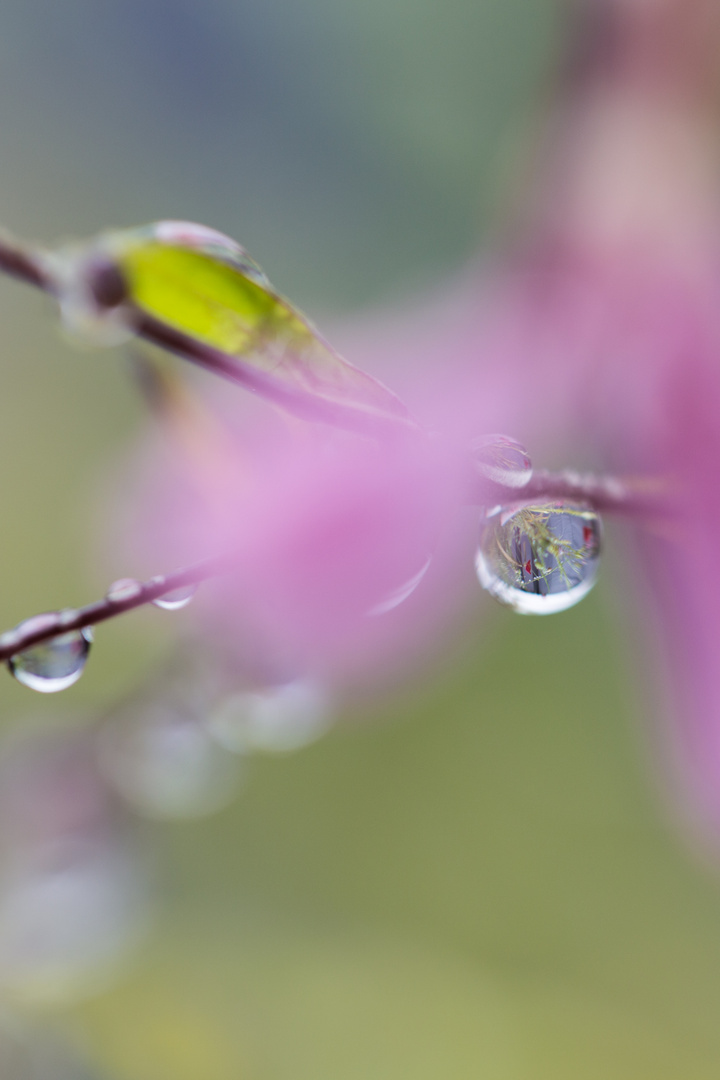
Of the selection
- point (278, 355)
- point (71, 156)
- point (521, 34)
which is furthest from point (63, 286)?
point (71, 156)

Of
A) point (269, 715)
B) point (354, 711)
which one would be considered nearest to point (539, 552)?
point (269, 715)

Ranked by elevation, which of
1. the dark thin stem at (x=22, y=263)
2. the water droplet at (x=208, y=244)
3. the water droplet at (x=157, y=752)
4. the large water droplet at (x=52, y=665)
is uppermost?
the water droplet at (x=157, y=752)

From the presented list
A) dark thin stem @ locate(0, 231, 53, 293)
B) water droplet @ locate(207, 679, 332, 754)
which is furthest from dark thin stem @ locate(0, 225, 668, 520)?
water droplet @ locate(207, 679, 332, 754)

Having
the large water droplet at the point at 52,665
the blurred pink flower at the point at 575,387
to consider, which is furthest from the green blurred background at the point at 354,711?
the large water droplet at the point at 52,665

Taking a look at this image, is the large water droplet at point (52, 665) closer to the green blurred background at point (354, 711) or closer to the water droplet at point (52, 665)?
the water droplet at point (52, 665)

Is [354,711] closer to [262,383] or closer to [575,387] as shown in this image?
[575,387]
